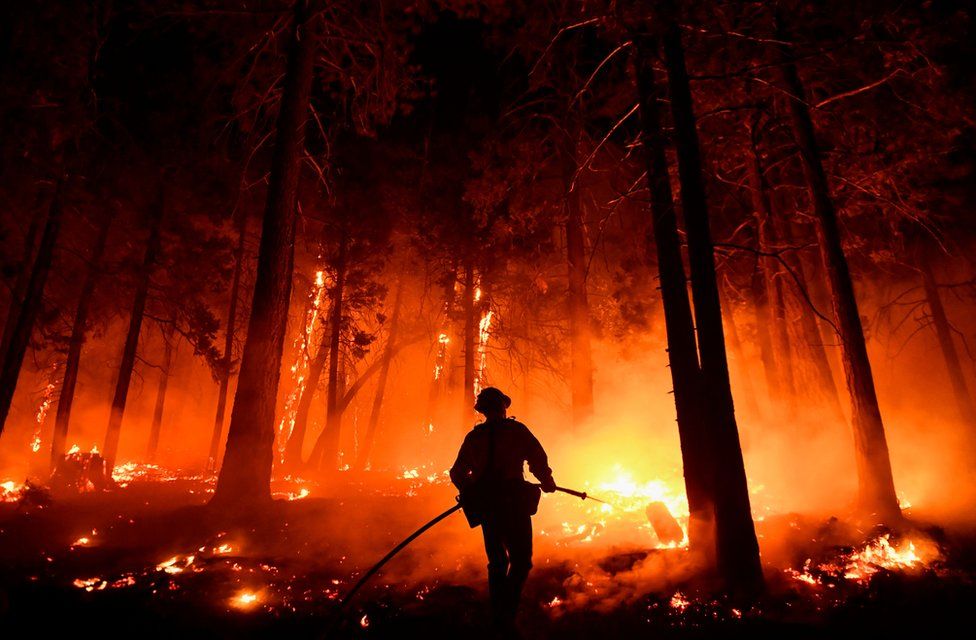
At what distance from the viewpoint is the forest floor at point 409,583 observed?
5102mm

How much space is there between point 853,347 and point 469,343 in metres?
11.6

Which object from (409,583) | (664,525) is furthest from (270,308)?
(664,525)

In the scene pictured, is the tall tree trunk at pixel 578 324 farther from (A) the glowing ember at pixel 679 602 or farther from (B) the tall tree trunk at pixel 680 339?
(A) the glowing ember at pixel 679 602

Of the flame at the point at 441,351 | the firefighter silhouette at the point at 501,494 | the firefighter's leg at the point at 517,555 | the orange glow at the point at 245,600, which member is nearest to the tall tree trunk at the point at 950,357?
the flame at the point at 441,351

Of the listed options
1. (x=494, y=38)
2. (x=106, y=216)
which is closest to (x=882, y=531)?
(x=494, y=38)

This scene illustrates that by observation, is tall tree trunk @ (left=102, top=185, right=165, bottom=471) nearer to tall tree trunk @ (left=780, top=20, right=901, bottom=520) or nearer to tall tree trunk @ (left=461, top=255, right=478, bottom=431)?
tall tree trunk @ (left=461, top=255, right=478, bottom=431)

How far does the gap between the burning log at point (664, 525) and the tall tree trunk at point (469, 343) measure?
32.1ft

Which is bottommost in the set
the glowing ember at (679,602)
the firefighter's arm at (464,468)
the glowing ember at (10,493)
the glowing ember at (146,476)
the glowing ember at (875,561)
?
the glowing ember at (679,602)

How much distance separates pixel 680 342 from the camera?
7.22m

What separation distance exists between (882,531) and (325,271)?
689 inches

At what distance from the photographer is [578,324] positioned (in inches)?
565

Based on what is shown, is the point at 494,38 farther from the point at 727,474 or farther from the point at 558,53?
the point at 727,474

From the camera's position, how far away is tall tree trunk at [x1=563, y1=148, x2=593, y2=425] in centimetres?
1398

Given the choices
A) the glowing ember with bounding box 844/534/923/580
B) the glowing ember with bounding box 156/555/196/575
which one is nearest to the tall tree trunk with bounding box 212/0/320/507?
the glowing ember with bounding box 156/555/196/575
